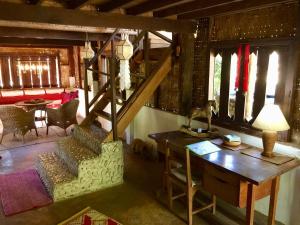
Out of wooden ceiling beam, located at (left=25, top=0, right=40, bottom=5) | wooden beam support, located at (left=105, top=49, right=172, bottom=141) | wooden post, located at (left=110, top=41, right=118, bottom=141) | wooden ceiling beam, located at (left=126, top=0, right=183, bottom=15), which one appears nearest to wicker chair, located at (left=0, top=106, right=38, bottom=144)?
wooden beam support, located at (left=105, top=49, right=172, bottom=141)

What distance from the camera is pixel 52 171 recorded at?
3.49 m

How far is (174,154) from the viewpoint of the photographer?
2982 mm

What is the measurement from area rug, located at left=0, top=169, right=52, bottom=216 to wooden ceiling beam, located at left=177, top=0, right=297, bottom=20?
3013 mm

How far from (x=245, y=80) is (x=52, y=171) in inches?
110

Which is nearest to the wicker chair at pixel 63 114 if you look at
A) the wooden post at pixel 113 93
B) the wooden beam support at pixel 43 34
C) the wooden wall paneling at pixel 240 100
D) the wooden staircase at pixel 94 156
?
the wooden beam support at pixel 43 34

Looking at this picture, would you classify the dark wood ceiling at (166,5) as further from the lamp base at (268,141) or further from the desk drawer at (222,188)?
the desk drawer at (222,188)

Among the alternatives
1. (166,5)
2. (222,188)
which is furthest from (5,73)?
(222,188)

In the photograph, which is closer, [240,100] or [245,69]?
[245,69]

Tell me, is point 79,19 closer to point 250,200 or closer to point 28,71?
point 250,200

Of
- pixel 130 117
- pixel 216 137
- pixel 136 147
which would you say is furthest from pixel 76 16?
pixel 136 147

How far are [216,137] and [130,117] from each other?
132cm

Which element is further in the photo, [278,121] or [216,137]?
[216,137]

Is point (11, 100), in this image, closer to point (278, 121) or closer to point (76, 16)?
point (76, 16)

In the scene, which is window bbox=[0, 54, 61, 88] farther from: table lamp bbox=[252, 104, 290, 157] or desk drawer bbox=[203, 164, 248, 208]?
table lamp bbox=[252, 104, 290, 157]
